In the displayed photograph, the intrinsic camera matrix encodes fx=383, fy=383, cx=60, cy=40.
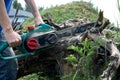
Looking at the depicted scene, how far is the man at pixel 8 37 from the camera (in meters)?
3.19

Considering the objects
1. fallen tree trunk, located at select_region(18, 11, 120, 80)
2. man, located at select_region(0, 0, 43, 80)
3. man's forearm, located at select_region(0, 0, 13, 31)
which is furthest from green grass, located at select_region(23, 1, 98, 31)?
man's forearm, located at select_region(0, 0, 13, 31)

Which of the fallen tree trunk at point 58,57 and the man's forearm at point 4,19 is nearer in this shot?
the man's forearm at point 4,19

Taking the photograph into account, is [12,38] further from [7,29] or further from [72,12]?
[72,12]

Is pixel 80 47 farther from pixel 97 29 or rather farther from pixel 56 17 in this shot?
pixel 56 17

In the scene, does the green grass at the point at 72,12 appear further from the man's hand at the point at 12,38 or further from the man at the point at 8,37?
the man's hand at the point at 12,38

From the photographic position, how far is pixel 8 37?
3.19 metres

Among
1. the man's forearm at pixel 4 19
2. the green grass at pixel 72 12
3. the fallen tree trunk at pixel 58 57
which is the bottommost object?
the green grass at pixel 72 12

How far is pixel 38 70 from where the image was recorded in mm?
4422

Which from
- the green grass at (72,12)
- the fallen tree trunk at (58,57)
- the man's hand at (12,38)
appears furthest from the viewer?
the green grass at (72,12)

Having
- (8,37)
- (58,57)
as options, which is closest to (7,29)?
(8,37)

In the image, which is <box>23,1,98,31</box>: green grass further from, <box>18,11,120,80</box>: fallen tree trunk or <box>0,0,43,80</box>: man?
<box>0,0,43,80</box>: man

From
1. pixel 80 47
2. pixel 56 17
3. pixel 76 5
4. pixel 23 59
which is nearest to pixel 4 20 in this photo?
pixel 80 47

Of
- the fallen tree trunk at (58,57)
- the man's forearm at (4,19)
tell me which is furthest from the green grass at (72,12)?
the man's forearm at (4,19)

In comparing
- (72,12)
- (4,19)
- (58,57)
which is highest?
(4,19)
